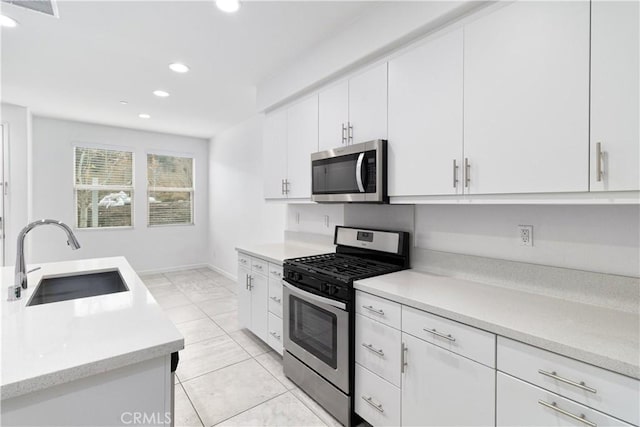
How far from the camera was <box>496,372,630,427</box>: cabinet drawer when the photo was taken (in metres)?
1.02

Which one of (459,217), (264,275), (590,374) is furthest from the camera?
(264,275)

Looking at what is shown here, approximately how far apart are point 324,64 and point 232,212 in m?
3.39

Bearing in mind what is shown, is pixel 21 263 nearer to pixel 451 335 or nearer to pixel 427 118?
pixel 451 335

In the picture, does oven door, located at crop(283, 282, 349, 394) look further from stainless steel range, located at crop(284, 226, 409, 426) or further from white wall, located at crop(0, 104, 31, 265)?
white wall, located at crop(0, 104, 31, 265)

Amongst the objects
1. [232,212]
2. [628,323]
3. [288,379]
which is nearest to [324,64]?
[628,323]

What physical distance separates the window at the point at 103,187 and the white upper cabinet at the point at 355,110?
4.40m

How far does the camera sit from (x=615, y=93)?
1140mm

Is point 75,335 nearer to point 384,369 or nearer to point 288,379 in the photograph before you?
point 384,369

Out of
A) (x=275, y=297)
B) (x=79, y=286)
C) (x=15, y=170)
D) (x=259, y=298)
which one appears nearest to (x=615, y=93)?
(x=275, y=297)

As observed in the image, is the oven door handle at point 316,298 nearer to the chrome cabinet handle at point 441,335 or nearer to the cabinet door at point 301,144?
the chrome cabinet handle at point 441,335

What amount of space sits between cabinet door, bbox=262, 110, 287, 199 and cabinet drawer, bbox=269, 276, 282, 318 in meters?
0.86

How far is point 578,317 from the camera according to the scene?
1.29 m

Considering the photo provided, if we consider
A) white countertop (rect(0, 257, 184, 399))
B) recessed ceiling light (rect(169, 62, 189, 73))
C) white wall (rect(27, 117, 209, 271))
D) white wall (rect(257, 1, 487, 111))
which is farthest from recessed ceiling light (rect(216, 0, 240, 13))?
white wall (rect(27, 117, 209, 271))

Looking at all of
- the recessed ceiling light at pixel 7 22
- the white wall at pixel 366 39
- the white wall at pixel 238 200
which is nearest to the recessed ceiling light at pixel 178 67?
the white wall at pixel 366 39
